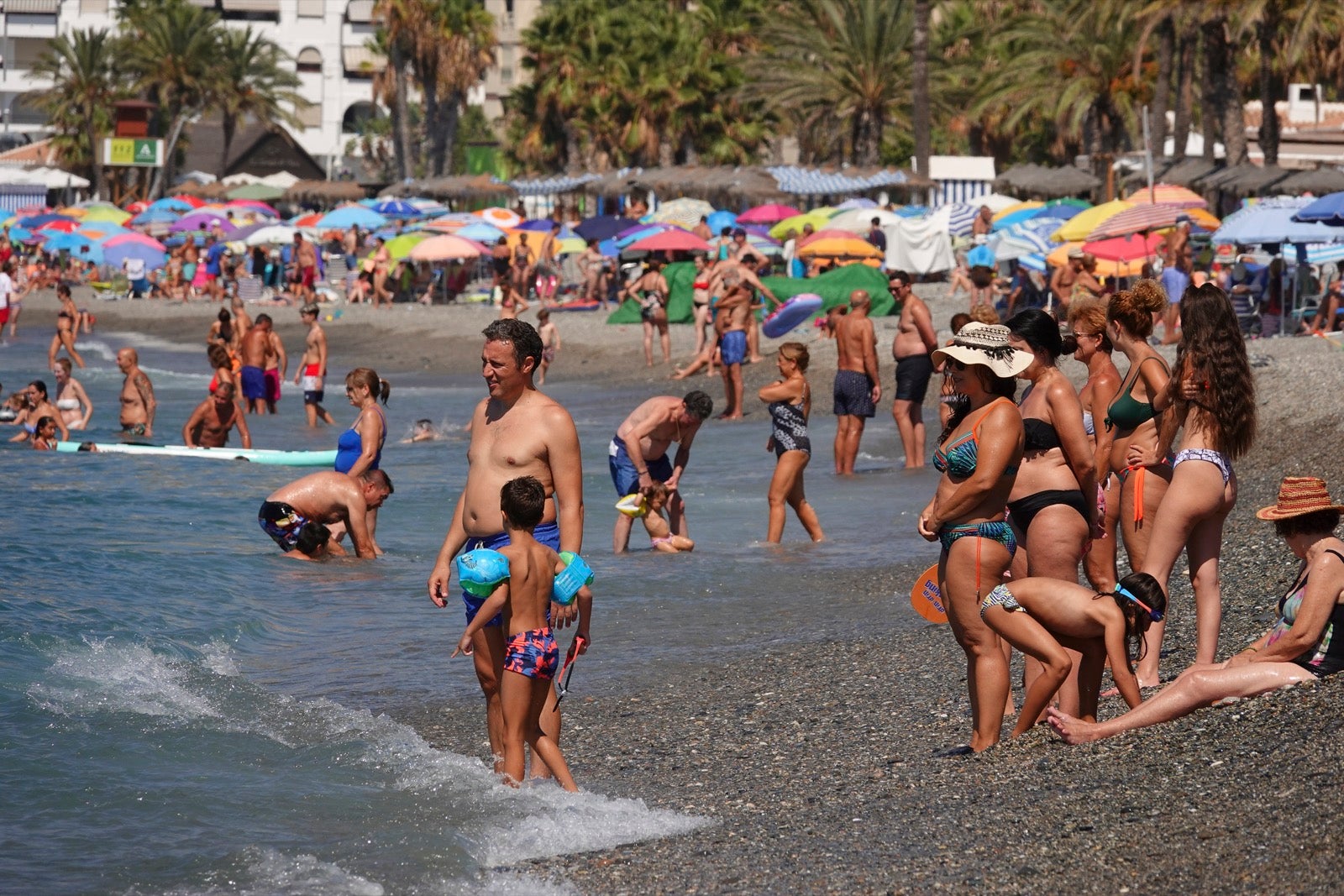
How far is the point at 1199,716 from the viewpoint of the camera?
548 cm

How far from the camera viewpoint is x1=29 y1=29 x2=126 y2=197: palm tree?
215 ft

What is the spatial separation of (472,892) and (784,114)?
46.3 metres

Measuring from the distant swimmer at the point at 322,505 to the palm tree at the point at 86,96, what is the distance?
191 ft

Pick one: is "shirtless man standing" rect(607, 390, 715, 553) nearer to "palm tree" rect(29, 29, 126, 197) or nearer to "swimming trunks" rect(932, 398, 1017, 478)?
"swimming trunks" rect(932, 398, 1017, 478)

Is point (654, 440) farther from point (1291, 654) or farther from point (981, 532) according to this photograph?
point (1291, 654)

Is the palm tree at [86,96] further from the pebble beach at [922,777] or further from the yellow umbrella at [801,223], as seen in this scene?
the pebble beach at [922,777]

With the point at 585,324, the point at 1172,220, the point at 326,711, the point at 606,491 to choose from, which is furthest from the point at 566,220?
the point at 326,711

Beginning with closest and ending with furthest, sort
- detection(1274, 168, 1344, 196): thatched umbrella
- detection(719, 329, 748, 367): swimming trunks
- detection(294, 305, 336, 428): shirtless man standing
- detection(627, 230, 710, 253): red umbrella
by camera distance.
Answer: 1. detection(719, 329, 748, 367): swimming trunks
2. detection(294, 305, 336, 428): shirtless man standing
3. detection(1274, 168, 1344, 196): thatched umbrella
4. detection(627, 230, 710, 253): red umbrella

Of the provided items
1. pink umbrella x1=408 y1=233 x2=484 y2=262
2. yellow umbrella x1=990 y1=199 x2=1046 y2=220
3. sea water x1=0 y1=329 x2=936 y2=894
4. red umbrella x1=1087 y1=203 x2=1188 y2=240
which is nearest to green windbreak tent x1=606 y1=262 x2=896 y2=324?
red umbrella x1=1087 y1=203 x2=1188 y2=240

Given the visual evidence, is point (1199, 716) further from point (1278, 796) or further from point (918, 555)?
point (918, 555)

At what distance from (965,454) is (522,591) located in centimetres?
146

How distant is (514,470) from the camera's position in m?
5.55

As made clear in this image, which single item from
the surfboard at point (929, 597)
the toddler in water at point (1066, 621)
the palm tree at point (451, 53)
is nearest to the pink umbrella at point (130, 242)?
the palm tree at point (451, 53)

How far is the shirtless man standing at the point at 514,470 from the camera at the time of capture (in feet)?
18.0
